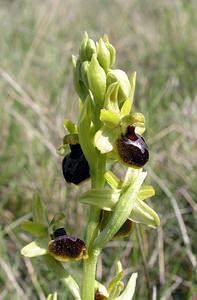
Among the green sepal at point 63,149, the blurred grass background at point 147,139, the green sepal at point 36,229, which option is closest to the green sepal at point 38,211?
the green sepal at point 36,229

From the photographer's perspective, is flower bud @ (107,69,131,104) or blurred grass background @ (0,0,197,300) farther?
blurred grass background @ (0,0,197,300)

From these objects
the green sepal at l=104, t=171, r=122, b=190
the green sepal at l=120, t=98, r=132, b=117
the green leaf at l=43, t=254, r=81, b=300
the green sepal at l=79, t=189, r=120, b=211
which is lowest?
the green leaf at l=43, t=254, r=81, b=300

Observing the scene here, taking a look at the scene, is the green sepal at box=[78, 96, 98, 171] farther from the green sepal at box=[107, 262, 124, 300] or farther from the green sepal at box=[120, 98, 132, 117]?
the green sepal at box=[107, 262, 124, 300]

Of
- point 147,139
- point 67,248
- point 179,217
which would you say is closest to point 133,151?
point 67,248

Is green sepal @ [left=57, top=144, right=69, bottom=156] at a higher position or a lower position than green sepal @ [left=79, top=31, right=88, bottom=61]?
lower

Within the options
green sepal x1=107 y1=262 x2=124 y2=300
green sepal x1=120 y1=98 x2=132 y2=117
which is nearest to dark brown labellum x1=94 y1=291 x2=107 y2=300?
green sepal x1=107 y1=262 x2=124 y2=300

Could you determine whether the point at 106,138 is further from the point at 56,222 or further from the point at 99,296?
the point at 99,296

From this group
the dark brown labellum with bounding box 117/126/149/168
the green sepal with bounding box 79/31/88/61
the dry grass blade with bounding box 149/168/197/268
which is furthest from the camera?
the dry grass blade with bounding box 149/168/197/268

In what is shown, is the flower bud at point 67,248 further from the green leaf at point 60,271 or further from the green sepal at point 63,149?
the green sepal at point 63,149
